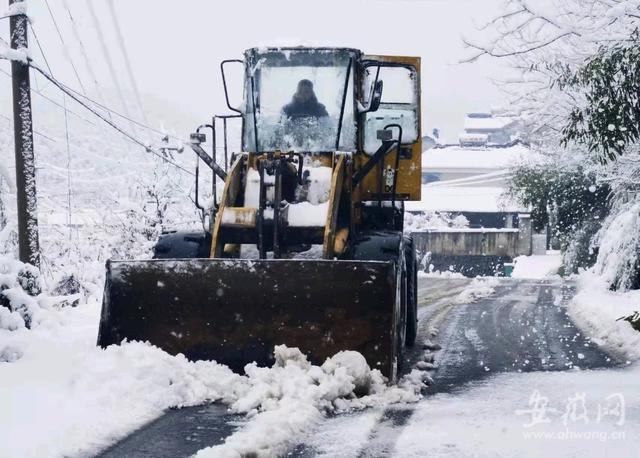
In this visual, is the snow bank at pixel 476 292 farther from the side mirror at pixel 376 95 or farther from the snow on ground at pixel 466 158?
→ the snow on ground at pixel 466 158

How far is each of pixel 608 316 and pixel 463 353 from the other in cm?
351

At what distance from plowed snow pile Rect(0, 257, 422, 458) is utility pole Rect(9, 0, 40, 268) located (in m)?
5.59

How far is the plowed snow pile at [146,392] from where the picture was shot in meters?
5.48

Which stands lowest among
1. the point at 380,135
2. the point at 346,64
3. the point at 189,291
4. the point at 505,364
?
the point at 505,364

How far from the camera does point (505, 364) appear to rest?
8.48 meters

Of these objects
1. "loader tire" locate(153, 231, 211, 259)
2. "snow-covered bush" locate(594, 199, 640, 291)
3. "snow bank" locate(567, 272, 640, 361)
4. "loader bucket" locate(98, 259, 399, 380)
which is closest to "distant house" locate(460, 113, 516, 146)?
"snow-covered bush" locate(594, 199, 640, 291)

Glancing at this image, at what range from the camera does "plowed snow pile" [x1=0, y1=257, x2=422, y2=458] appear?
548cm

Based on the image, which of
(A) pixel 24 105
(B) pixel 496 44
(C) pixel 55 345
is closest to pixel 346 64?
(B) pixel 496 44

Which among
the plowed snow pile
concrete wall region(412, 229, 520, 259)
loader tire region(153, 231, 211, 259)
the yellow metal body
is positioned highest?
the yellow metal body

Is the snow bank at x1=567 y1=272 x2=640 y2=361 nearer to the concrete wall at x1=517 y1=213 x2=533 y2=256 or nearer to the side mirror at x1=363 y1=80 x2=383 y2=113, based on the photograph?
the side mirror at x1=363 y1=80 x2=383 y2=113

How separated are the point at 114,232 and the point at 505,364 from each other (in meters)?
15.7

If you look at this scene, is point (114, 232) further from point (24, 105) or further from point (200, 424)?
point (200, 424)

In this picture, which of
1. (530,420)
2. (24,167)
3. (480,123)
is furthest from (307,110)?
(480,123)

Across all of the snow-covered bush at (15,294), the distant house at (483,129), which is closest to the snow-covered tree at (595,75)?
the snow-covered bush at (15,294)
